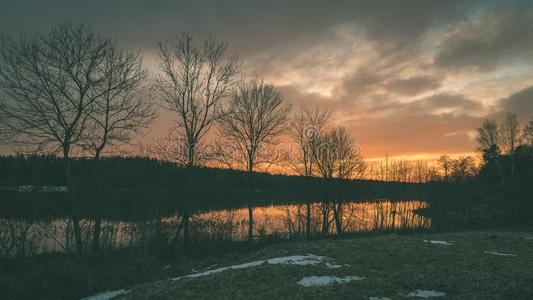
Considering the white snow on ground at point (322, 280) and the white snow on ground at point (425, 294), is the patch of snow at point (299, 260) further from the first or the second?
the white snow on ground at point (425, 294)

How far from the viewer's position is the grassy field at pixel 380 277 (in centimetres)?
708

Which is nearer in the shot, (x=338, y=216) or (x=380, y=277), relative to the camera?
(x=380, y=277)

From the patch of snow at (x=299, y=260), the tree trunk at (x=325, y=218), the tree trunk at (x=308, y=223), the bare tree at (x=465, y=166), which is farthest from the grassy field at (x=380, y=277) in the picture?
the bare tree at (x=465, y=166)

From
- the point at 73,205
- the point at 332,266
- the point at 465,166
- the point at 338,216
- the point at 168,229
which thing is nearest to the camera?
the point at 332,266

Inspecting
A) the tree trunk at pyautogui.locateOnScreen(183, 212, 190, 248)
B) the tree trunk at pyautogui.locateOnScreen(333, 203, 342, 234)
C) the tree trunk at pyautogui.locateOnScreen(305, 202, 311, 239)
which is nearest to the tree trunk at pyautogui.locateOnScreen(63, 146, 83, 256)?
the tree trunk at pyautogui.locateOnScreen(183, 212, 190, 248)

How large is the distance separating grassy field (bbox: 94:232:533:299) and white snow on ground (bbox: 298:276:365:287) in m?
0.17

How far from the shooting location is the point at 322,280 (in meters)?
7.94

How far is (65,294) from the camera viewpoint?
9930mm

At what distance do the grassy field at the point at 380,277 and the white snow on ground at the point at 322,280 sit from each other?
0.17m

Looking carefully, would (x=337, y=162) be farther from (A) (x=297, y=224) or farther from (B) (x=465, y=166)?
(B) (x=465, y=166)

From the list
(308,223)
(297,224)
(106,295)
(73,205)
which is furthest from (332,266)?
(297,224)

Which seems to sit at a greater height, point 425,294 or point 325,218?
point 325,218

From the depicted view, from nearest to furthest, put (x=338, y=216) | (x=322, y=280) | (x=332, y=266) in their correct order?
(x=322, y=280), (x=332, y=266), (x=338, y=216)

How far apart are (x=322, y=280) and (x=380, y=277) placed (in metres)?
1.43
